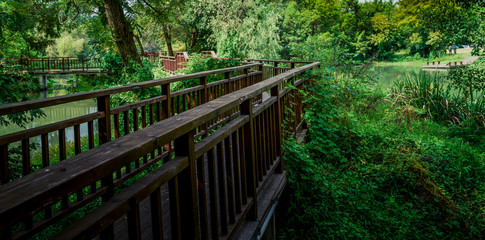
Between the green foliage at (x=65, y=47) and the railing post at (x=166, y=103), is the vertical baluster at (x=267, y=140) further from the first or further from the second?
the green foliage at (x=65, y=47)

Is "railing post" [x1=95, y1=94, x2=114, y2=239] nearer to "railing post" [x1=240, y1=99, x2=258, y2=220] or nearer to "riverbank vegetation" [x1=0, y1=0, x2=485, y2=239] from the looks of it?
"railing post" [x1=240, y1=99, x2=258, y2=220]

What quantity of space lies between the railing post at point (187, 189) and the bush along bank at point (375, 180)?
2.49 metres

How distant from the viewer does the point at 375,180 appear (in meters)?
5.81

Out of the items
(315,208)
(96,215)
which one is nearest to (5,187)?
(96,215)

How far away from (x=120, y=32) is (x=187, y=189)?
12.1 meters

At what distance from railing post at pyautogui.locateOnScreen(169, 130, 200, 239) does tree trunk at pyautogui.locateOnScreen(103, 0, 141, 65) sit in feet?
38.3

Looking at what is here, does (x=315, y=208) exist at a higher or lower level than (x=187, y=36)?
lower

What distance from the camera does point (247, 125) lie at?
2846 mm

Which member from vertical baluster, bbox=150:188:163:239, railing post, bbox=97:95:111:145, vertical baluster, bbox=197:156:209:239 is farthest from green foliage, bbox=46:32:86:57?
vertical baluster, bbox=150:188:163:239

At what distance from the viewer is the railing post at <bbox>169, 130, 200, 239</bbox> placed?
1.73 metres

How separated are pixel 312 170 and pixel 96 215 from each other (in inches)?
147

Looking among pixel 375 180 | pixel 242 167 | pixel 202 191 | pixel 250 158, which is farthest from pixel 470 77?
pixel 202 191

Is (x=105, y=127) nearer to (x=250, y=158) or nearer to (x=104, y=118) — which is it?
(x=104, y=118)

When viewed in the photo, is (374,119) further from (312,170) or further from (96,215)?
(96,215)
